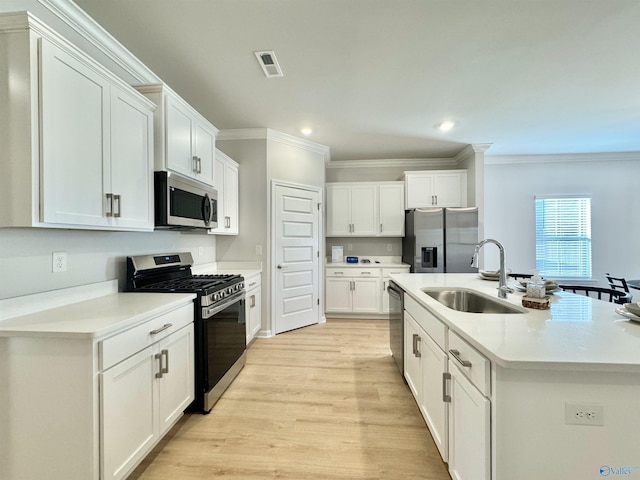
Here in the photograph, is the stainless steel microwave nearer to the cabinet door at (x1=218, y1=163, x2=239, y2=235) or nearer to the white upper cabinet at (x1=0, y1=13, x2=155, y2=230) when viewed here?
the white upper cabinet at (x1=0, y1=13, x2=155, y2=230)

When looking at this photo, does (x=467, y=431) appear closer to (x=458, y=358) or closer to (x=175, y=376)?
(x=458, y=358)

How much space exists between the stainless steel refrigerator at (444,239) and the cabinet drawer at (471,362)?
10.2ft

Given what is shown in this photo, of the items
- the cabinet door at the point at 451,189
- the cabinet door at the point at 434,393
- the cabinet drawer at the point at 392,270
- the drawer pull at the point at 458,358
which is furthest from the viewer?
the cabinet door at the point at 451,189

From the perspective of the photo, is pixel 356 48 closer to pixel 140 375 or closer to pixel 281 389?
pixel 140 375

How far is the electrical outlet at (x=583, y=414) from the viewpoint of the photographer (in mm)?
957

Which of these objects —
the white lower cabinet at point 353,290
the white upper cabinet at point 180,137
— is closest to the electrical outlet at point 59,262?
the white upper cabinet at point 180,137

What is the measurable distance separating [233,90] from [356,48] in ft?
4.29

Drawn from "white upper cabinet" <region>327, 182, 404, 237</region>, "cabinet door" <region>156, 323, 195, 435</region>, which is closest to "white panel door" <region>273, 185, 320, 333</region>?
"white upper cabinet" <region>327, 182, 404, 237</region>

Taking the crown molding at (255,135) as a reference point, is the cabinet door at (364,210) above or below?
below

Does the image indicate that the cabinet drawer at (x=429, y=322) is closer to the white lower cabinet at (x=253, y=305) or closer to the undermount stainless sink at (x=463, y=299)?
the undermount stainless sink at (x=463, y=299)

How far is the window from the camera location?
500 centimetres

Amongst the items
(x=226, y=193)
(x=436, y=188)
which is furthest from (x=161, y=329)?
(x=436, y=188)

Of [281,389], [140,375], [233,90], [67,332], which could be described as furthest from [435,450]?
[233,90]

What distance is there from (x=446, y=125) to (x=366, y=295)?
272 centimetres
